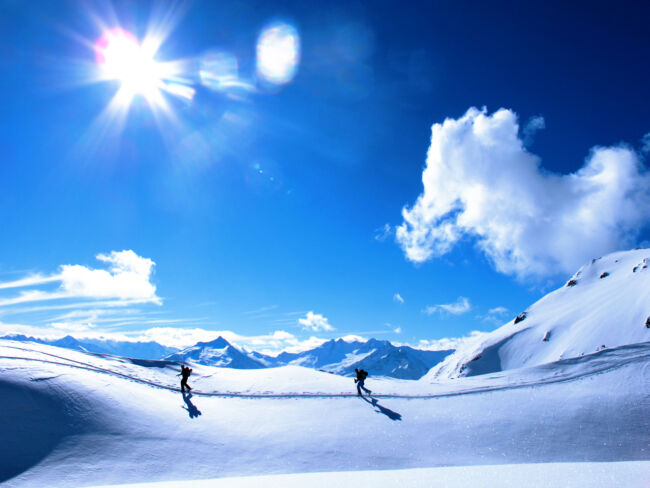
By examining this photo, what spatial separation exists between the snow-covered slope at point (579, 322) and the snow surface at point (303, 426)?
1832 inches

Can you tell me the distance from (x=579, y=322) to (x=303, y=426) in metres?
88.2

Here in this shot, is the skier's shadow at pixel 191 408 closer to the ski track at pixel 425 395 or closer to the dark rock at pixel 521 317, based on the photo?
the ski track at pixel 425 395

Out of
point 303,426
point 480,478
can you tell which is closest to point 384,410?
point 303,426

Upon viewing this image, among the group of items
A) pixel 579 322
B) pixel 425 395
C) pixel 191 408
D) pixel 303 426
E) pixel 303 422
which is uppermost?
pixel 579 322

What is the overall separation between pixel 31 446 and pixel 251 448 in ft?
29.1

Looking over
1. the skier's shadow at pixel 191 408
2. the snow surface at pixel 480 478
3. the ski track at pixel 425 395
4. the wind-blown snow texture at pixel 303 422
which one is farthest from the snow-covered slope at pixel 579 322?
the snow surface at pixel 480 478

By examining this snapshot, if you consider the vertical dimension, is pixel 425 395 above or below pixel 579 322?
below

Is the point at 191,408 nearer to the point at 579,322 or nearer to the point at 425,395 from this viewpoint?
the point at 425,395

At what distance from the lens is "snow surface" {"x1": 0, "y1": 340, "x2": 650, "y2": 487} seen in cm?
1470

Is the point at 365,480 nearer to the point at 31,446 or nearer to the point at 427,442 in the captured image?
the point at 427,442

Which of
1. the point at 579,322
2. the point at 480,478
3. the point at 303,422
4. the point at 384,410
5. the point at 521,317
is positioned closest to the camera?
the point at 480,478

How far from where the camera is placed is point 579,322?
275 ft

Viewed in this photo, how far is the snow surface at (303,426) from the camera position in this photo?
14.7 meters

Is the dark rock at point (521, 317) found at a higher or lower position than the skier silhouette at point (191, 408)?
higher
